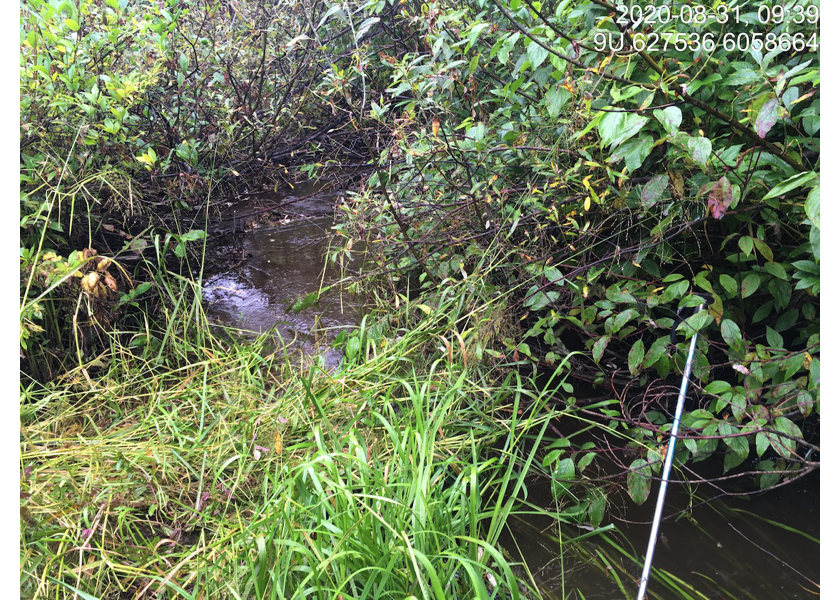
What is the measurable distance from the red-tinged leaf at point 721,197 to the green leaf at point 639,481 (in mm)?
773

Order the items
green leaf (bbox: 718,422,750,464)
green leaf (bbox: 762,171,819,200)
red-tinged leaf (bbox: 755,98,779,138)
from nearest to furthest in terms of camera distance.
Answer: green leaf (bbox: 762,171,819,200) < red-tinged leaf (bbox: 755,98,779,138) < green leaf (bbox: 718,422,750,464)

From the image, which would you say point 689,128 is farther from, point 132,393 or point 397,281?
point 132,393

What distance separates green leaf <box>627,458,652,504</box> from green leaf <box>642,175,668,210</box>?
80 centimetres

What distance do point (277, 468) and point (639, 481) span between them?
45.0 inches

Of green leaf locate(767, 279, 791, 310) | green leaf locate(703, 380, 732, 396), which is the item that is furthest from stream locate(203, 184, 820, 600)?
green leaf locate(767, 279, 791, 310)

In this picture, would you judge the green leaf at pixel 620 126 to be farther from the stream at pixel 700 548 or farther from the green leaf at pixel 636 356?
the stream at pixel 700 548

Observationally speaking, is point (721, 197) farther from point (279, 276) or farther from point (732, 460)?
point (279, 276)

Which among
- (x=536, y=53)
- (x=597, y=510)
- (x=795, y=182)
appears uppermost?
(x=536, y=53)

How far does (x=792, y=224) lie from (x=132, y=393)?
99.7 inches

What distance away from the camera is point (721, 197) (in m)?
1.73

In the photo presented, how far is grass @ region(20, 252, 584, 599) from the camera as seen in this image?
1628 mm

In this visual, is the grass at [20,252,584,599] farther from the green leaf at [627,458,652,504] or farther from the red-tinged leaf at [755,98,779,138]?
the red-tinged leaf at [755,98,779,138]

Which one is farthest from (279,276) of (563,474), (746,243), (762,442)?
(762,442)

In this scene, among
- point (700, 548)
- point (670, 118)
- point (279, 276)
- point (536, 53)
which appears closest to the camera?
point (670, 118)
